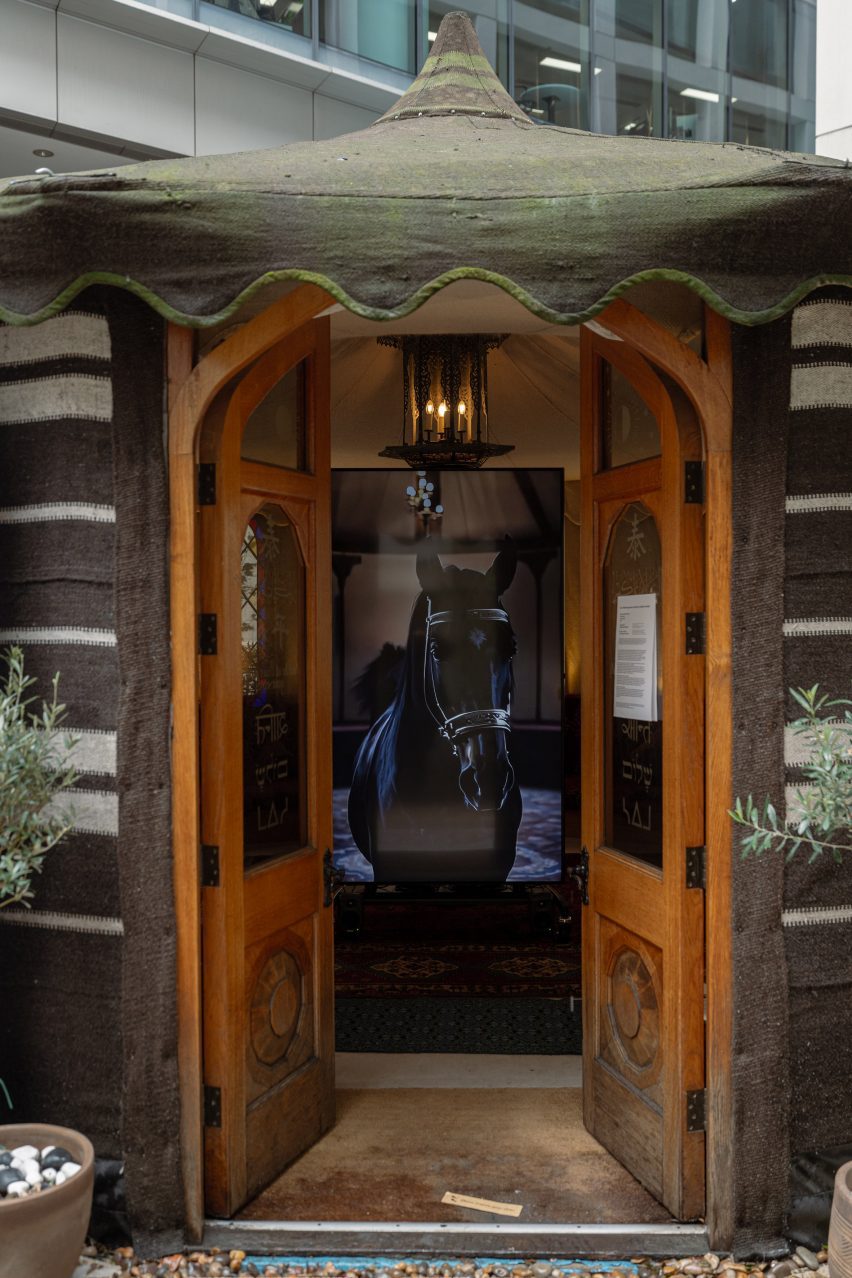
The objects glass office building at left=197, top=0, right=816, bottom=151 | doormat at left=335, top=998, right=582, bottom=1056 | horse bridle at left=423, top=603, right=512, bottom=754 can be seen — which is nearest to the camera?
doormat at left=335, top=998, right=582, bottom=1056

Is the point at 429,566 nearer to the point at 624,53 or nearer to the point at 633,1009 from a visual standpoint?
the point at 633,1009

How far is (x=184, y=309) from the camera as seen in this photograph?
8.45 feet

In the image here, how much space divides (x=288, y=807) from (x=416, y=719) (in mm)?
2422

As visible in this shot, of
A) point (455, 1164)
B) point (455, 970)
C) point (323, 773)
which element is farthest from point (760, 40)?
point (455, 1164)

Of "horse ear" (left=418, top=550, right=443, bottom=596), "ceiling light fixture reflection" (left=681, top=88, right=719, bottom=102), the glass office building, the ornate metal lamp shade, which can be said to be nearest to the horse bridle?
"horse ear" (left=418, top=550, right=443, bottom=596)

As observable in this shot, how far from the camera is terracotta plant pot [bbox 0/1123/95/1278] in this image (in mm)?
2508

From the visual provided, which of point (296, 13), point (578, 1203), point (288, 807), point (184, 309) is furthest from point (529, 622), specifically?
point (296, 13)

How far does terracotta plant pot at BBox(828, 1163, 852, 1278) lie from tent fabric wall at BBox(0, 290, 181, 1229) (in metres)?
1.68

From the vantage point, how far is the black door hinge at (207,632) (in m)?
3.16

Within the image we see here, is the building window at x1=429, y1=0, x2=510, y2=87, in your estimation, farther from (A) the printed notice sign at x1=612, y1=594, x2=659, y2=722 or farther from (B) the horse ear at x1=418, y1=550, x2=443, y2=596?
(A) the printed notice sign at x1=612, y1=594, x2=659, y2=722

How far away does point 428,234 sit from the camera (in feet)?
8.16

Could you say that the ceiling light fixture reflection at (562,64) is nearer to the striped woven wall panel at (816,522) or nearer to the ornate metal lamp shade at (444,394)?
the ornate metal lamp shade at (444,394)

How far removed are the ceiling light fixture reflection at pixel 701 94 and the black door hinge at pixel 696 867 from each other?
28.5ft

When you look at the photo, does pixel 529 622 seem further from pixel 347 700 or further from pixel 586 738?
pixel 586 738
